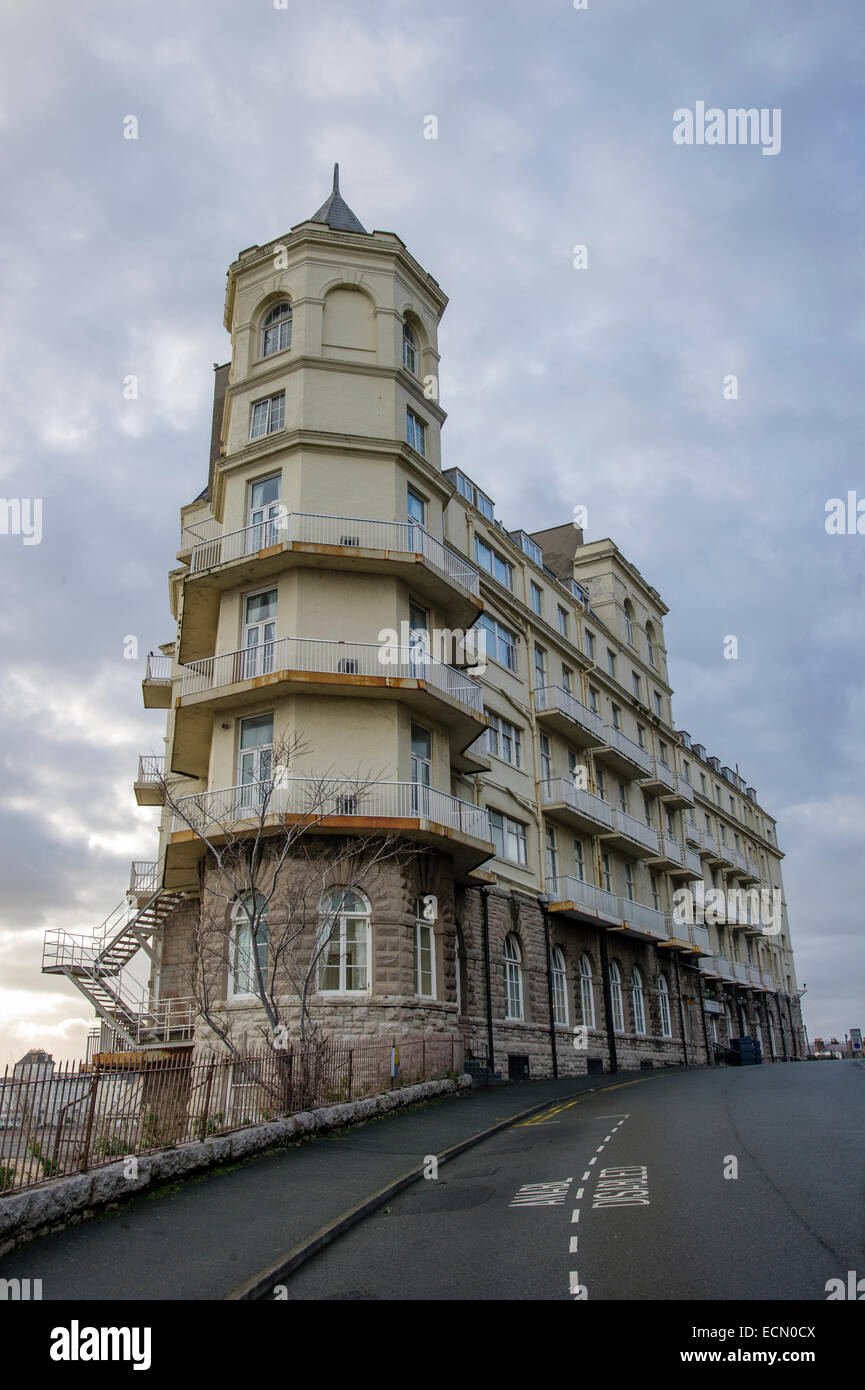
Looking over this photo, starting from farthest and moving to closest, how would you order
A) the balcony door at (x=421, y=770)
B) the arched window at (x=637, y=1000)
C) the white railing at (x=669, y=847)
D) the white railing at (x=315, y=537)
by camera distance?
the white railing at (x=669, y=847) < the arched window at (x=637, y=1000) < the white railing at (x=315, y=537) < the balcony door at (x=421, y=770)

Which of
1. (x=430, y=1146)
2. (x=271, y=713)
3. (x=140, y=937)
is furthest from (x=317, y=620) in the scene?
(x=430, y=1146)

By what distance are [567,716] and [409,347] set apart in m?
12.3

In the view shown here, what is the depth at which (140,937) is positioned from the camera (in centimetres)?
2819

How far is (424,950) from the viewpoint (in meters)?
23.2

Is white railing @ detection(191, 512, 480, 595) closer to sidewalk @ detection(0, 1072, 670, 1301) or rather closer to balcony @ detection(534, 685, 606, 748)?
balcony @ detection(534, 685, 606, 748)

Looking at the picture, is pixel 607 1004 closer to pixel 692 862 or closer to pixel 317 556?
pixel 692 862

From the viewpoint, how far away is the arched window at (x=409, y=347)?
93.0 feet

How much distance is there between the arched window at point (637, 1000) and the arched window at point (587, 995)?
4485mm

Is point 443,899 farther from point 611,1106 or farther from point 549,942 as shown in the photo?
point 549,942

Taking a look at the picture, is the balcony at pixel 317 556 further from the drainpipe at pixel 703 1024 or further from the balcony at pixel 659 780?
the drainpipe at pixel 703 1024

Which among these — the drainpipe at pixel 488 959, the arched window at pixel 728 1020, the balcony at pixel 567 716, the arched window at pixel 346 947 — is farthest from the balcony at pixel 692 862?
the arched window at pixel 346 947

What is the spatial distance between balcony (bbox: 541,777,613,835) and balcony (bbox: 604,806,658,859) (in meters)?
0.99

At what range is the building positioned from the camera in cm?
2231
